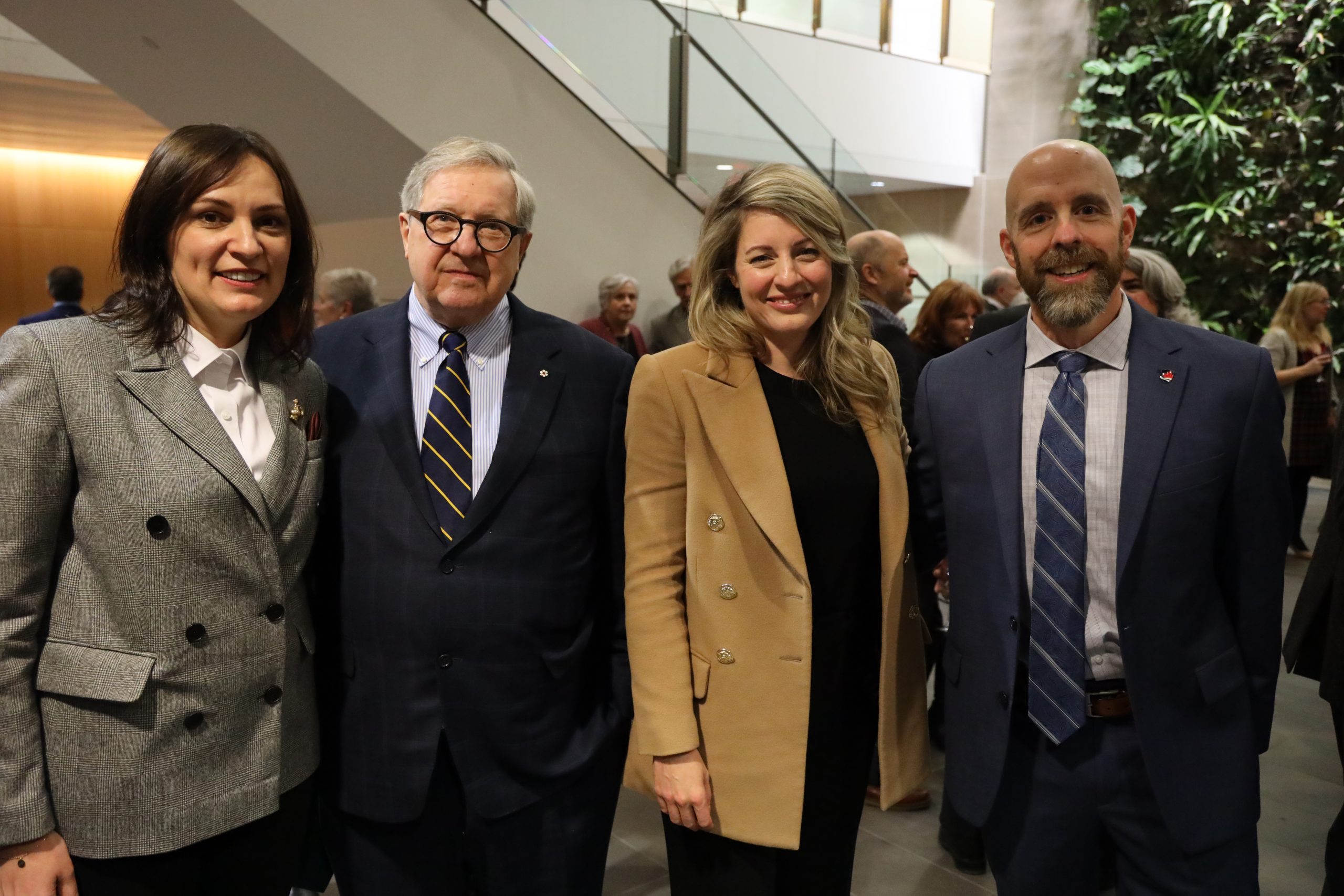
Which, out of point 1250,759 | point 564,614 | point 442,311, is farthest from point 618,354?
point 1250,759

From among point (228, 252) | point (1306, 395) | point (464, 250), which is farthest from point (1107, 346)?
point (1306, 395)

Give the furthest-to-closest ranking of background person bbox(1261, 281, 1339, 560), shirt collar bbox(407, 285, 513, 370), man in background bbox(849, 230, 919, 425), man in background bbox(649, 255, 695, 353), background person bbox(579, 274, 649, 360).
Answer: background person bbox(1261, 281, 1339, 560)
man in background bbox(649, 255, 695, 353)
background person bbox(579, 274, 649, 360)
man in background bbox(849, 230, 919, 425)
shirt collar bbox(407, 285, 513, 370)

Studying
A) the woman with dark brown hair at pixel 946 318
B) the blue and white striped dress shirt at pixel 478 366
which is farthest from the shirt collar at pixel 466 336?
the woman with dark brown hair at pixel 946 318

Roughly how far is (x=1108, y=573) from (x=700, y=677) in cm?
75

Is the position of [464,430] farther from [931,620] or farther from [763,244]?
→ [931,620]

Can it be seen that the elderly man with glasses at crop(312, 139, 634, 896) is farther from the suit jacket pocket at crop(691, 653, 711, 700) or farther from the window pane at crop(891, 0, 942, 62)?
the window pane at crop(891, 0, 942, 62)

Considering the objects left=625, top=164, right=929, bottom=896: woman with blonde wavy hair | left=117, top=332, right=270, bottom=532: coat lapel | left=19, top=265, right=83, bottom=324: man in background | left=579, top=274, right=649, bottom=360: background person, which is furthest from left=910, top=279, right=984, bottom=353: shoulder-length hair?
left=19, top=265, right=83, bottom=324: man in background

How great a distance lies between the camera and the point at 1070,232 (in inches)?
71.0

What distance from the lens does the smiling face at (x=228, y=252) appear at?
1.66 metres

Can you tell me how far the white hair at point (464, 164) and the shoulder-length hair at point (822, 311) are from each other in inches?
14.9

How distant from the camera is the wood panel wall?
11359 mm

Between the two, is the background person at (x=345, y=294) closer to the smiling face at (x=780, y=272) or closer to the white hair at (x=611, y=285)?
the white hair at (x=611, y=285)

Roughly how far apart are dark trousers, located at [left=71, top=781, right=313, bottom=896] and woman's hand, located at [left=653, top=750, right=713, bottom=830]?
66 centimetres

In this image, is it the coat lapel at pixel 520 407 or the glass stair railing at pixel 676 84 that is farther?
the glass stair railing at pixel 676 84
